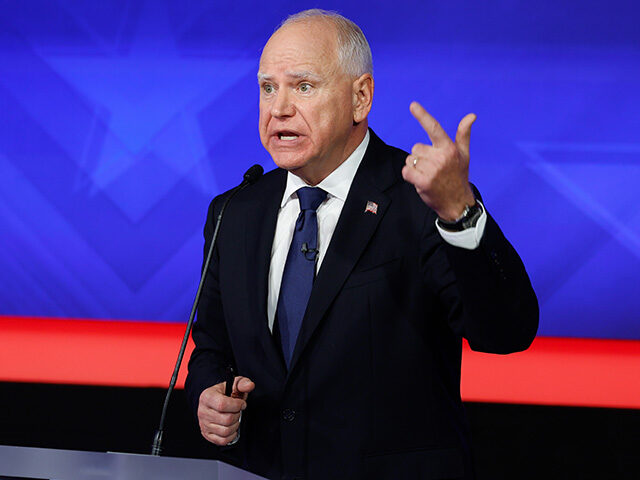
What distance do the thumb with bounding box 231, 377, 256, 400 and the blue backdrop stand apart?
5.08 ft

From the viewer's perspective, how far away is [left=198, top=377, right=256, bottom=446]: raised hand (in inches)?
57.2

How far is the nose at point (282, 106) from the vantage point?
63.9 inches

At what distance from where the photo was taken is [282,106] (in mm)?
1625

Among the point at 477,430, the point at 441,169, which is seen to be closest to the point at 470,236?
the point at 441,169

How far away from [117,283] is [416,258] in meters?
1.82

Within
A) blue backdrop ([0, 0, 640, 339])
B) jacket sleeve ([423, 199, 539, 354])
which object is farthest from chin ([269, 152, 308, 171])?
blue backdrop ([0, 0, 640, 339])

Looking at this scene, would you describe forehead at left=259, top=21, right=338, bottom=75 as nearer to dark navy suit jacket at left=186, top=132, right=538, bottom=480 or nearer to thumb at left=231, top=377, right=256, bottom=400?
dark navy suit jacket at left=186, top=132, right=538, bottom=480

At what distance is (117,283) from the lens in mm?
3107

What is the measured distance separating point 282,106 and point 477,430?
131 cm

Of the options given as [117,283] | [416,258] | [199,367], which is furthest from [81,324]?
[416,258]

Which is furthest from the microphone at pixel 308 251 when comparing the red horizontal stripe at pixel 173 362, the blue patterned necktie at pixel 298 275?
the red horizontal stripe at pixel 173 362

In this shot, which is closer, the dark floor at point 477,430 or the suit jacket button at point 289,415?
the suit jacket button at point 289,415

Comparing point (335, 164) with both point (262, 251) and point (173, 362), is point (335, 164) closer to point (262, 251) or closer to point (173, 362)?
point (262, 251)

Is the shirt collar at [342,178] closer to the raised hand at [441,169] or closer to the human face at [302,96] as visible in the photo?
the human face at [302,96]
